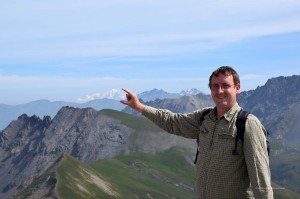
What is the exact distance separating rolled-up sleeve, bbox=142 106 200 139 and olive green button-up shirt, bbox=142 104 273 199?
794 millimetres

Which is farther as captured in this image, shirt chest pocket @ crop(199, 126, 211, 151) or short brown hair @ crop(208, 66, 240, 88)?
shirt chest pocket @ crop(199, 126, 211, 151)

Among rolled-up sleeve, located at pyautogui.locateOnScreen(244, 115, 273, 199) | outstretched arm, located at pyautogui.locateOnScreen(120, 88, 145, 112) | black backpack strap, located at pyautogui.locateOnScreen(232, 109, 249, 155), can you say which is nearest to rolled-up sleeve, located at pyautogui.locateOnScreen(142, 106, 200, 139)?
outstretched arm, located at pyautogui.locateOnScreen(120, 88, 145, 112)

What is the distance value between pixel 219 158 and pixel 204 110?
2.05 m

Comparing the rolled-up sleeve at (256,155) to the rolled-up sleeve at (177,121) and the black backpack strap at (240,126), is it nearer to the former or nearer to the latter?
the black backpack strap at (240,126)

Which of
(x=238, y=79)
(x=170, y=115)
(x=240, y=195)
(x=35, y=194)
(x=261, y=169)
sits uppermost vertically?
(x=238, y=79)

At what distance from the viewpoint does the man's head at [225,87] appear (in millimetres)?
12023

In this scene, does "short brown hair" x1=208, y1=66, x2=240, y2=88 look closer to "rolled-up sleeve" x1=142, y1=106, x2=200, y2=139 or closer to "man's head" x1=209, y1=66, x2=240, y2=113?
"man's head" x1=209, y1=66, x2=240, y2=113

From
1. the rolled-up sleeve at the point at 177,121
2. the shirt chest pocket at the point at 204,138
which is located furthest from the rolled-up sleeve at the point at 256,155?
the rolled-up sleeve at the point at 177,121

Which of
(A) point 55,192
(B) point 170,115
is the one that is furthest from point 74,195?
(B) point 170,115

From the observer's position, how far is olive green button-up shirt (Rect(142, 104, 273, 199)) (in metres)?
11.1

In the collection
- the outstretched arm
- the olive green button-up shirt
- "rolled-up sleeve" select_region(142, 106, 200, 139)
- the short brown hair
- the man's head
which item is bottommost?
the olive green button-up shirt

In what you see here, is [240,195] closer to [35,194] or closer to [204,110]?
[204,110]

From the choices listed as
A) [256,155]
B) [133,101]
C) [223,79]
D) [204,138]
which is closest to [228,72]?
[223,79]

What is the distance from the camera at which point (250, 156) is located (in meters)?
11.2
